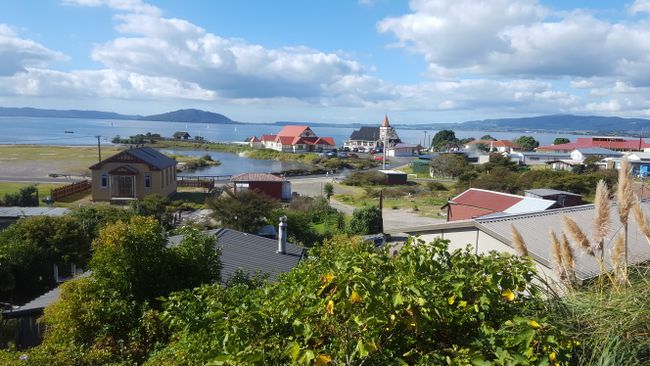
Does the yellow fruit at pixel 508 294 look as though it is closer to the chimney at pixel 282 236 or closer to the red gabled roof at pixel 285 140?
the chimney at pixel 282 236

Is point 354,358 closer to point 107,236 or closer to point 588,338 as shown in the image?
point 588,338

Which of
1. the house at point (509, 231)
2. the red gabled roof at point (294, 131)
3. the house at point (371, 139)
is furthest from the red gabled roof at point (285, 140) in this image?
the house at point (509, 231)

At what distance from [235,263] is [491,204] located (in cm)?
1510

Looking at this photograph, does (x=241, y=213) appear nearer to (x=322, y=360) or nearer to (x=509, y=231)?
(x=509, y=231)

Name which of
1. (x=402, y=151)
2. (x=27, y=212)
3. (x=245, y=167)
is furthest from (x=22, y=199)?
(x=402, y=151)

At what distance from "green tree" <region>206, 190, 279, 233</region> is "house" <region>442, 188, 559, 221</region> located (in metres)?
9.44

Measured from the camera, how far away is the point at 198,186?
44.7 metres

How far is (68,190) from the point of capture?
1441 inches

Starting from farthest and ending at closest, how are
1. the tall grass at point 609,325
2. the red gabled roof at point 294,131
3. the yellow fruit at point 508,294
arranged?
the red gabled roof at point 294,131, the yellow fruit at point 508,294, the tall grass at point 609,325

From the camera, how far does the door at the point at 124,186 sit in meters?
35.2

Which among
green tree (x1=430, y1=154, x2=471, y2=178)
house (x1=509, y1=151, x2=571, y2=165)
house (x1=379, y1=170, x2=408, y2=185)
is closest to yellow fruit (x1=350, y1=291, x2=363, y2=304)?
house (x1=379, y1=170, x2=408, y2=185)

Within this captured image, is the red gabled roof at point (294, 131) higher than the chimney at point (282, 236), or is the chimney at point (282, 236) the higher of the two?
the red gabled roof at point (294, 131)

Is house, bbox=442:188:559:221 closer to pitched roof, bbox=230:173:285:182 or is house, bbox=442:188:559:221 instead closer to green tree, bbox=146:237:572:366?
pitched roof, bbox=230:173:285:182

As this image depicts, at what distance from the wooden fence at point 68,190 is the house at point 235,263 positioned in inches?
1003
